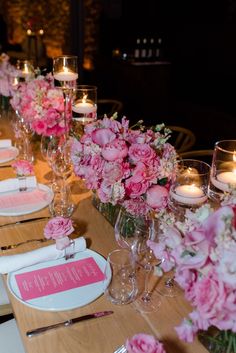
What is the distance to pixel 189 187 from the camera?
4.70 feet

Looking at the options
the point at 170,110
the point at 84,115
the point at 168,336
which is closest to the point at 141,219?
the point at 168,336

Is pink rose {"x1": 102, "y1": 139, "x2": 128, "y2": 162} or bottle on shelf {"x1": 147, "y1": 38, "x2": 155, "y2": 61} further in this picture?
bottle on shelf {"x1": 147, "y1": 38, "x2": 155, "y2": 61}

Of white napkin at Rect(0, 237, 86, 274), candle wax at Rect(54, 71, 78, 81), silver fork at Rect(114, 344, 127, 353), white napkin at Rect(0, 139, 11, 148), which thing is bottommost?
silver fork at Rect(114, 344, 127, 353)

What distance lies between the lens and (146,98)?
613cm

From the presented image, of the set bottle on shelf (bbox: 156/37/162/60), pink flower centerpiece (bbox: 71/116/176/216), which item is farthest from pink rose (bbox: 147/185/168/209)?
bottle on shelf (bbox: 156/37/162/60)

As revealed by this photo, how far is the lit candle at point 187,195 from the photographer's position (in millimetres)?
1375

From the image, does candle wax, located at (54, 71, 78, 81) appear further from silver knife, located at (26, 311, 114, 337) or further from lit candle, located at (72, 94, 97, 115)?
silver knife, located at (26, 311, 114, 337)

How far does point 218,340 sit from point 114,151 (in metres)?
0.60

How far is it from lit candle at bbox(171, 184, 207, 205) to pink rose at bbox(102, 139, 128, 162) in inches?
8.7

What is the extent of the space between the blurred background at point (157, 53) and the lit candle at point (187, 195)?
3.66 m

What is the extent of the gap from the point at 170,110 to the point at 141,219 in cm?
496

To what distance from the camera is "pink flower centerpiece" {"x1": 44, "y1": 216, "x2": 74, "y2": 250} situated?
1297 mm

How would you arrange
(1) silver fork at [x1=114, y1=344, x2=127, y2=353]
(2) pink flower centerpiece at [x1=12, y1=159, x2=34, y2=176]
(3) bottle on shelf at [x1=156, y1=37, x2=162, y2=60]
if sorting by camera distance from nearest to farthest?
(1) silver fork at [x1=114, y1=344, x2=127, y2=353] → (2) pink flower centerpiece at [x1=12, y1=159, x2=34, y2=176] → (3) bottle on shelf at [x1=156, y1=37, x2=162, y2=60]

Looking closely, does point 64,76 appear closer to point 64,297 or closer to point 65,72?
point 65,72
